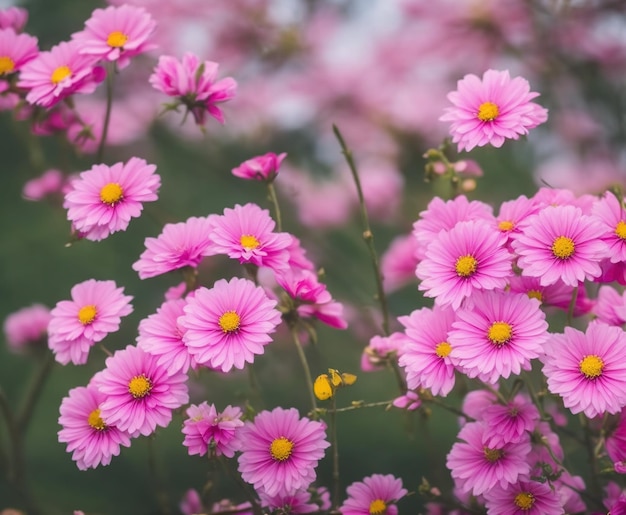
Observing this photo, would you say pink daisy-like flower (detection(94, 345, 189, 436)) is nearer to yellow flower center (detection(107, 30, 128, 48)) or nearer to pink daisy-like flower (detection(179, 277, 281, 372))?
pink daisy-like flower (detection(179, 277, 281, 372))

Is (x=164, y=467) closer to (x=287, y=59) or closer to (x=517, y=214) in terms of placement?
(x=517, y=214)

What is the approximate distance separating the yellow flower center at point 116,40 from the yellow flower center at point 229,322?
0.87 ft

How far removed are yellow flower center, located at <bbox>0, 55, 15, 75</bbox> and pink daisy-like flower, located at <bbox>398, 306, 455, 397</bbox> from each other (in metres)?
0.40

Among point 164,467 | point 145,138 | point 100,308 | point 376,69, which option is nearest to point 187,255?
point 100,308

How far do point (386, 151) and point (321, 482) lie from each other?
35.7 inches

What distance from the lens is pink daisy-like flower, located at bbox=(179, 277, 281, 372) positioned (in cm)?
52

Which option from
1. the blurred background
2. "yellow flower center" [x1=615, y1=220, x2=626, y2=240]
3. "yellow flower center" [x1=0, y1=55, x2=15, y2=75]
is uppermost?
the blurred background

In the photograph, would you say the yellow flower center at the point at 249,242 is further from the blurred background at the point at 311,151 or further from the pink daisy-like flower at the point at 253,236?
the blurred background at the point at 311,151

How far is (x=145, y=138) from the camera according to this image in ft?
5.09

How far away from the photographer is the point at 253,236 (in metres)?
0.57

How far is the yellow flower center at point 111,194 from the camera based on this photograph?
594 millimetres

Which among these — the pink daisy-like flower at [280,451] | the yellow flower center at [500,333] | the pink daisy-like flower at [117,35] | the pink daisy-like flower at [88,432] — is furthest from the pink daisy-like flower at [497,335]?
the pink daisy-like flower at [117,35]

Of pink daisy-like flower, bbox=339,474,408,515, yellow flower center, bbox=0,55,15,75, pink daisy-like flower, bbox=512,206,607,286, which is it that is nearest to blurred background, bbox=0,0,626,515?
yellow flower center, bbox=0,55,15,75

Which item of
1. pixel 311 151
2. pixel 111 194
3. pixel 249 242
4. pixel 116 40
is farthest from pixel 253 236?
pixel 311 151
